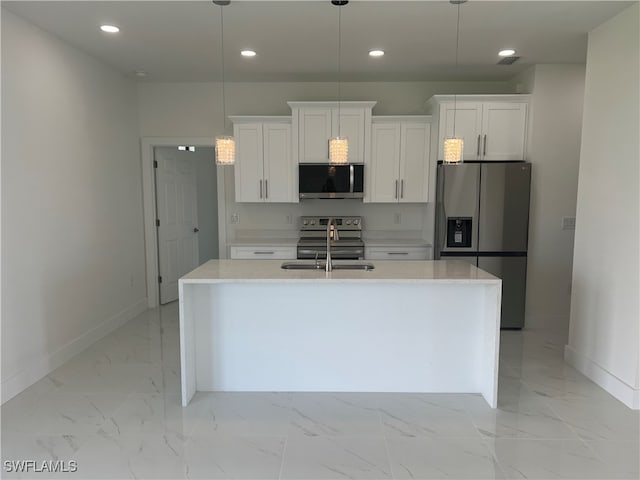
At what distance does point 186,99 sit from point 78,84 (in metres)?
1.46

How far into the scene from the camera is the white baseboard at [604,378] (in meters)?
2.98

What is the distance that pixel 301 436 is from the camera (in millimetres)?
2621

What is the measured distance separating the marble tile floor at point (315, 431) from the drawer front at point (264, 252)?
170 cm

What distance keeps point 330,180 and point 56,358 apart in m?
3.10

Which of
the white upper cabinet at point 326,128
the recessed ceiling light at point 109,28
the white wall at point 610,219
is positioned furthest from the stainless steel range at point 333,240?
the recessed ceiling light at point 109,28

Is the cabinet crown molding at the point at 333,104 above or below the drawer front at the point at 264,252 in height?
above

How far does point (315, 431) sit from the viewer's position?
267 centimetres

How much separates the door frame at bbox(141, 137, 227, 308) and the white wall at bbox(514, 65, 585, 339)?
3.48m

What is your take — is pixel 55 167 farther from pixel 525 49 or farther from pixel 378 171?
pixel 525 49

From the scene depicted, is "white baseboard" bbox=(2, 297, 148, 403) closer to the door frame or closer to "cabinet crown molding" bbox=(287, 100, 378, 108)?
the door frame

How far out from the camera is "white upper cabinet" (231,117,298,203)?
499 centimetres

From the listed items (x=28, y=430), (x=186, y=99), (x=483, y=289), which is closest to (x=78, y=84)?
(x=186, y=99)

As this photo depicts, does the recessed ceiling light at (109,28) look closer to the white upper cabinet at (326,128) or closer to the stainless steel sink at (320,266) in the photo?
the white upper cabinet at (326,128)

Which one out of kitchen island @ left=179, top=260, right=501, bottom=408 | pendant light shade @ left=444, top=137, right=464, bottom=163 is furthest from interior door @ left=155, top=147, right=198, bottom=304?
pendant light shade @ left=444, top=137, right=464, bottom=163
